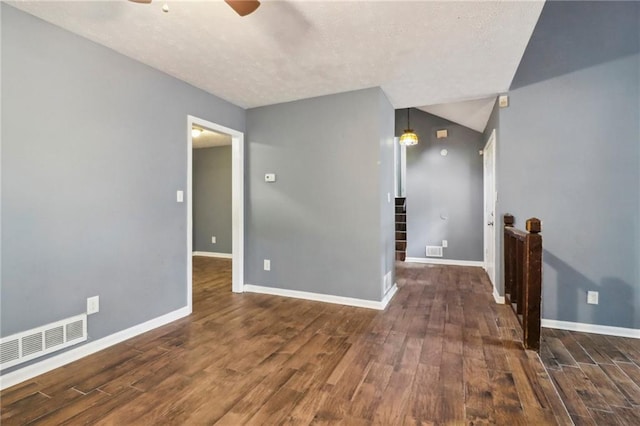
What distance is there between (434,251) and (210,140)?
4988mm

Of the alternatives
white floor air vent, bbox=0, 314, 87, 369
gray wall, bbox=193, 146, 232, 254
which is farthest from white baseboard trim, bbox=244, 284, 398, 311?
gray wall, bbox=193, 146, 232, 254

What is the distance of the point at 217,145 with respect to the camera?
6.42 m

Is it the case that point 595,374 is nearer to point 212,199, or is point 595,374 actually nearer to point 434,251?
point 434,251

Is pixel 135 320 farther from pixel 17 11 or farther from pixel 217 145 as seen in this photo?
pixel 217 145

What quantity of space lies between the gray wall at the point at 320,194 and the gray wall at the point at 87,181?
105cm

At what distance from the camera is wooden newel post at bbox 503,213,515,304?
304cm

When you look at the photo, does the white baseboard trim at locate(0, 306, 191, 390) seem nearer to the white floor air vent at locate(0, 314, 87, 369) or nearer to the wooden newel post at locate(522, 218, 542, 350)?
the white floor air vent at locate(0, 314, 87, 369)

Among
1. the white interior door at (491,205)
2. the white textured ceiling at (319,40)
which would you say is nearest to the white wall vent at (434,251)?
the white interior door at (491,205)

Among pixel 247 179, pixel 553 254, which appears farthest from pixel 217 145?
pixel 553 254

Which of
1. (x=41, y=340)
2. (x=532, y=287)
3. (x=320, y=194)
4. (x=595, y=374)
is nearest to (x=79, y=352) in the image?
(x=41, y=340)

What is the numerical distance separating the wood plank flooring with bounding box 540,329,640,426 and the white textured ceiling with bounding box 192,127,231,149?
5349 millimetres

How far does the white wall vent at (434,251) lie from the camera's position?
19.0 ft

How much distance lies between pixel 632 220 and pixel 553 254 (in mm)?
689

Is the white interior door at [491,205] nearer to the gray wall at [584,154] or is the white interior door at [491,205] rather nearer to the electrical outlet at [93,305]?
the gray wall at [584,154]
